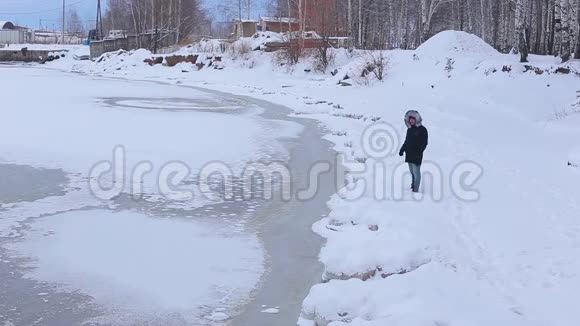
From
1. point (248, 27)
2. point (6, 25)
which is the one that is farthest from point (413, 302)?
point (6, 25)

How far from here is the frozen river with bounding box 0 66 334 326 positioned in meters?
5.86

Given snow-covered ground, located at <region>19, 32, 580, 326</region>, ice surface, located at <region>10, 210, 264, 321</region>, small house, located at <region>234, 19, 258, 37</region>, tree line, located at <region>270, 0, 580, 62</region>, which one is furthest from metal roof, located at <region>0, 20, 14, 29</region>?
ice surface, located at <region>10, 210, 264, 321</region>

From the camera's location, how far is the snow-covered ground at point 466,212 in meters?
5.36

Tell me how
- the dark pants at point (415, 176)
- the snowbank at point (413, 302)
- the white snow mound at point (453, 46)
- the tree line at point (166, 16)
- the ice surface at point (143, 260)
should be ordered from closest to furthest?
the snowbank at point (413, 302), the ice surface at point (143, 260), the dark pants at point (415, 176), the white snow mound at point (453, 46), the tree line at point (166, 16)

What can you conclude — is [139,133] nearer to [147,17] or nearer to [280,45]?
[280,45]

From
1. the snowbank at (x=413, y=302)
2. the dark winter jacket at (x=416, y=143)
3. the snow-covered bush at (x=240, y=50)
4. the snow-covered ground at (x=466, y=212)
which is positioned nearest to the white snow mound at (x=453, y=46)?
the snow-covered ground at (x=466, y=212)

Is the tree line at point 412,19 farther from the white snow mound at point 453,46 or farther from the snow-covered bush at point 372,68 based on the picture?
the snow-covered bush at point 372,68

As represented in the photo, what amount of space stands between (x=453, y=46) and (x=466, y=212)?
66.5ft

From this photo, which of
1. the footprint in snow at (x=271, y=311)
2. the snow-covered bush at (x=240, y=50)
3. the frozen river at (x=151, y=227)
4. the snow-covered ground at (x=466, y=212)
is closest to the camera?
the snow-covered ground at (x=466, y=212)

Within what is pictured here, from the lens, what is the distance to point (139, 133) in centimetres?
1602

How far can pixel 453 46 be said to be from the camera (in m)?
27.5

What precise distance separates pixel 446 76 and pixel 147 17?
157ft

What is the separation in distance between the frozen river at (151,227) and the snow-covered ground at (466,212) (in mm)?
593

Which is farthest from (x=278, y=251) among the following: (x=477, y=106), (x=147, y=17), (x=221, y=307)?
(x=147, y=17)
